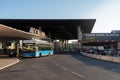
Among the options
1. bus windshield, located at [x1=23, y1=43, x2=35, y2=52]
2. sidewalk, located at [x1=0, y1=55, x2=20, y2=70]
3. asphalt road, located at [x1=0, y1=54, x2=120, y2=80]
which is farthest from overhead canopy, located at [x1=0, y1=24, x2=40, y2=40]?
asphalt road, located at [x1=0, y1=54, x2=120, y2=80]

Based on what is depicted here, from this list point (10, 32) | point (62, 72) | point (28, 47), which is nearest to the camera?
point (62, 72)

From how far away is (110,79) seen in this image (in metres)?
14.0

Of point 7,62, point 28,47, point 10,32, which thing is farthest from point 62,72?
point 28,47

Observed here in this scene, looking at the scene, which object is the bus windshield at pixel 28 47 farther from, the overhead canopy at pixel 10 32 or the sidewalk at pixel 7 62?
the sidewalk at pixel 7 62

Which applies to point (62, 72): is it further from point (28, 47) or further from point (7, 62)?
point (28, 47)

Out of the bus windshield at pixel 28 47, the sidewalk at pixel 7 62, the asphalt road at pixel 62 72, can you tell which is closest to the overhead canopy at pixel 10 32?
the bus windshield at pixel 28 47

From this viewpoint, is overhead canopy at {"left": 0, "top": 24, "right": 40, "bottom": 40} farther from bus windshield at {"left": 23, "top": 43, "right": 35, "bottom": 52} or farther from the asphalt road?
the asphalt road

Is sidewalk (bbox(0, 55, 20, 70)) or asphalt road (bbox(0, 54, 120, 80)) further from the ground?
sidewalk (bbox(0, 55, 20, 70))

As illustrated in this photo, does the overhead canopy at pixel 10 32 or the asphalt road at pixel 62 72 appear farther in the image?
the overhead canopy at pixel 10 32

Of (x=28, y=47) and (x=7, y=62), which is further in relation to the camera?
(x=28, y=47)

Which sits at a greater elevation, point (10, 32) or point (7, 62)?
point (10, 32)

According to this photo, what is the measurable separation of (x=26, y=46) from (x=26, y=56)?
1.89 m

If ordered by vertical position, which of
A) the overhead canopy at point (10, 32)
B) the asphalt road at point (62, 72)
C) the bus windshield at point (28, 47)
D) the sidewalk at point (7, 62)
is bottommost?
the asphalt road at point (62, 72)

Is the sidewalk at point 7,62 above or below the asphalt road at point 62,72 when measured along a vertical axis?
above
